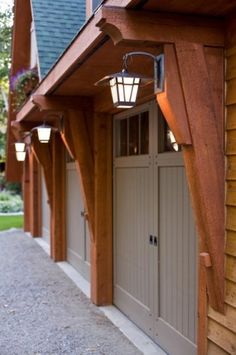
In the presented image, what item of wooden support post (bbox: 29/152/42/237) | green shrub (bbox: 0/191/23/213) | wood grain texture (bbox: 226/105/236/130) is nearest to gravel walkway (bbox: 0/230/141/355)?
wood grain texture (bbox: 226/105/236/130)

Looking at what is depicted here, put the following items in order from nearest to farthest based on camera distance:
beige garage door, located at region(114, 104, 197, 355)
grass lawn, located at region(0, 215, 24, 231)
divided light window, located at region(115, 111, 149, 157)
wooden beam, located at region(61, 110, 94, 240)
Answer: beige garage door, located at region(114, 104, 197, 355), divided light window, located at region(115, 111, 149, 157), wooden beam, located at region(61, 110, 94, 240), grass lawn, located at region(0, 215, 24, 231)

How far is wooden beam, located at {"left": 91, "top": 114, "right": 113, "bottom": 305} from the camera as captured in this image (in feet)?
18.7

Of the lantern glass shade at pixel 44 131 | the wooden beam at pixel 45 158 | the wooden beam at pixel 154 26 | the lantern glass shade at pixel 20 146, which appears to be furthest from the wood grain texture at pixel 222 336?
the lantern glass shade at pixel 20 146

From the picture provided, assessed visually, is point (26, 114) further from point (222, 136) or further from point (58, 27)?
point (222, 136)

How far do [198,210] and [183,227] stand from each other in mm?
1083

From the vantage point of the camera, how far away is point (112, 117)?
5.74m

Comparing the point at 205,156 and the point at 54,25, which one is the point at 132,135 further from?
the point at 54,25

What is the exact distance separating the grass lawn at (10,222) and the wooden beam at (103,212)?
8.09 metres

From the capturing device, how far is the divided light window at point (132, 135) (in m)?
4.82

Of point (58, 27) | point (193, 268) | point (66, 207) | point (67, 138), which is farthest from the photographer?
point (66, 207)

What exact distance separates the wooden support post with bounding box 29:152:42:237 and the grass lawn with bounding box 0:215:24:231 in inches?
88.2

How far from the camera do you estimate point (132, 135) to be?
521cm

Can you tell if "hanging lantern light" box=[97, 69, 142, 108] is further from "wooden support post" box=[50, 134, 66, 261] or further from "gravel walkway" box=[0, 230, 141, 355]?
"wooden support post" box=[50, 134, 66, 261]

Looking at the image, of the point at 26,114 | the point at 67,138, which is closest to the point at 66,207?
the point at 26,114
